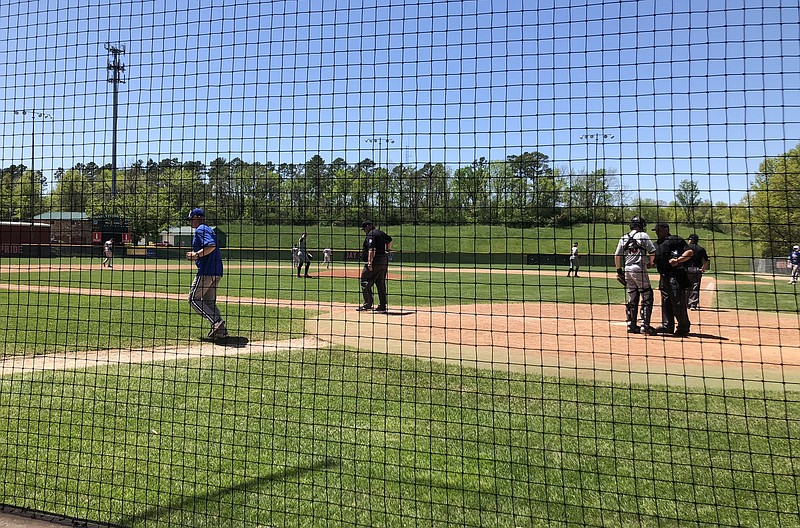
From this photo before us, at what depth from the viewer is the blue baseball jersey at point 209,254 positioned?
727 cm

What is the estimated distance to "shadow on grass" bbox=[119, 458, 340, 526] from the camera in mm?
3066

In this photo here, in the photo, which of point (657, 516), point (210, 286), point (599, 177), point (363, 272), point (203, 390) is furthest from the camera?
point (363, 272)

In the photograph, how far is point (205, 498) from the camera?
3.20 m

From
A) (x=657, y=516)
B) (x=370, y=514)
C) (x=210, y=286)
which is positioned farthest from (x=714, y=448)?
(x=210, y=286)

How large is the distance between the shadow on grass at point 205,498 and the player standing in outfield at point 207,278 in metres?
4.15

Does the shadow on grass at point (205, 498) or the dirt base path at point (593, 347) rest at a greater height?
the dirt base path at point (593, 347)

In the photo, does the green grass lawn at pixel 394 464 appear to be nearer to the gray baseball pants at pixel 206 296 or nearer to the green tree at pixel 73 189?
the green tree at pixel 73 189

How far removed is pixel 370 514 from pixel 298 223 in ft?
6.58

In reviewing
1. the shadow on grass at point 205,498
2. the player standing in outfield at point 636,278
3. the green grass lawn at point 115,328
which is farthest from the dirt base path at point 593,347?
the shadow on grass at point 205,498

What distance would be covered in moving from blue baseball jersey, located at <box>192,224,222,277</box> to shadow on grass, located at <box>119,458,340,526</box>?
172 inches

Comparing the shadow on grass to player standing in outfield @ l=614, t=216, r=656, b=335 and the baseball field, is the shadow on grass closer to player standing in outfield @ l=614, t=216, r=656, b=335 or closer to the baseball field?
the baseball field

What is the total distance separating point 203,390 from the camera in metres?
5.18

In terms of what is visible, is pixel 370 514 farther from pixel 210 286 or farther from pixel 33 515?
pixel 210 286

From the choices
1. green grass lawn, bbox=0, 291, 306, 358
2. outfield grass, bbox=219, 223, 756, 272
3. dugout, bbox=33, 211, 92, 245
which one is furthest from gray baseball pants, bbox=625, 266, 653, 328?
dugout, bbox=33, 211, 92, 245
